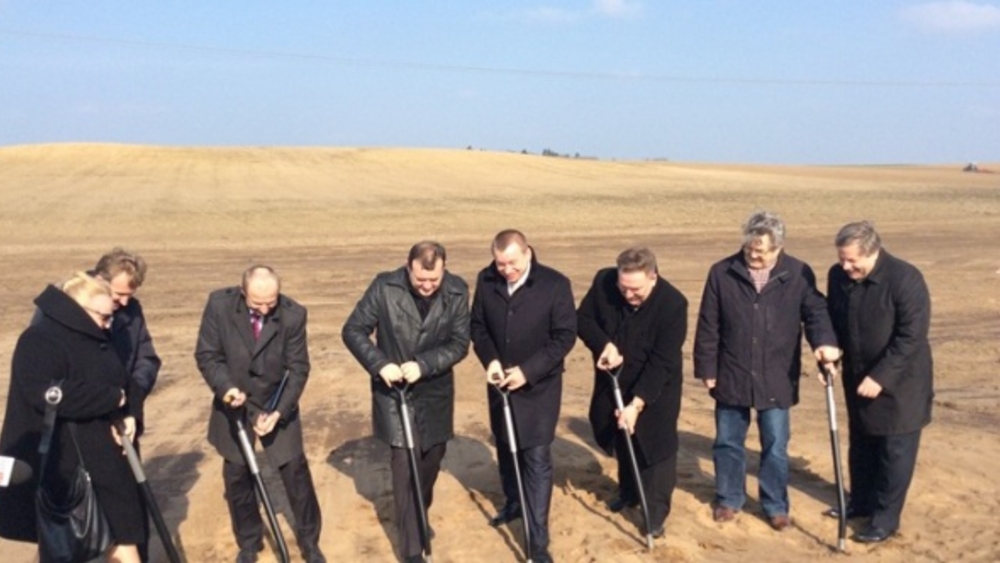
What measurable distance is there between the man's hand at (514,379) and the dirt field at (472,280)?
102 cm

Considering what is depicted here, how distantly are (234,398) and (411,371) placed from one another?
0.96 meters

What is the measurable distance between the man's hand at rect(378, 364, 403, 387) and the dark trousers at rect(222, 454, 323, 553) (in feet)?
2.44

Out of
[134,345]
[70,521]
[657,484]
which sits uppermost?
[134,345]

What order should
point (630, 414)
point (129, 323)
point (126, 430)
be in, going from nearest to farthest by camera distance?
point (126, 430)
point (129, 323)
point (630, 414)

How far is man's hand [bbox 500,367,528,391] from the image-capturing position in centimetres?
616

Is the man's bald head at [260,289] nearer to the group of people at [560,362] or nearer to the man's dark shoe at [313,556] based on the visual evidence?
the group of people at [560,362]

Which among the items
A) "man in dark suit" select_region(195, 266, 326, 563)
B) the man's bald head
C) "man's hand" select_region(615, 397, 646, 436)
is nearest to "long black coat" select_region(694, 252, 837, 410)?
"man's hand" select_region(615, 397, 646, 436)

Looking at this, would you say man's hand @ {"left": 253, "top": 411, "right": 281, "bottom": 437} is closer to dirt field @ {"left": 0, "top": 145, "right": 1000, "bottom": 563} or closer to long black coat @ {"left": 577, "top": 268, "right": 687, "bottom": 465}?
dirt field @ {"left": 0, "top": 145, "right": 1000, "bottom": 563}

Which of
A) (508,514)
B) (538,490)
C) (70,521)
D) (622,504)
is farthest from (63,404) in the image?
(622,504)

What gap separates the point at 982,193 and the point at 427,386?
43.6m

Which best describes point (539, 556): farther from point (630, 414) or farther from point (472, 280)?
point (472, 280)

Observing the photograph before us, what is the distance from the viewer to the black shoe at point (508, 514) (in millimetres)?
6852

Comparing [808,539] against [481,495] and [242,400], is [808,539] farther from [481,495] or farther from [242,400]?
[242,400]

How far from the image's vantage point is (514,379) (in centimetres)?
617
